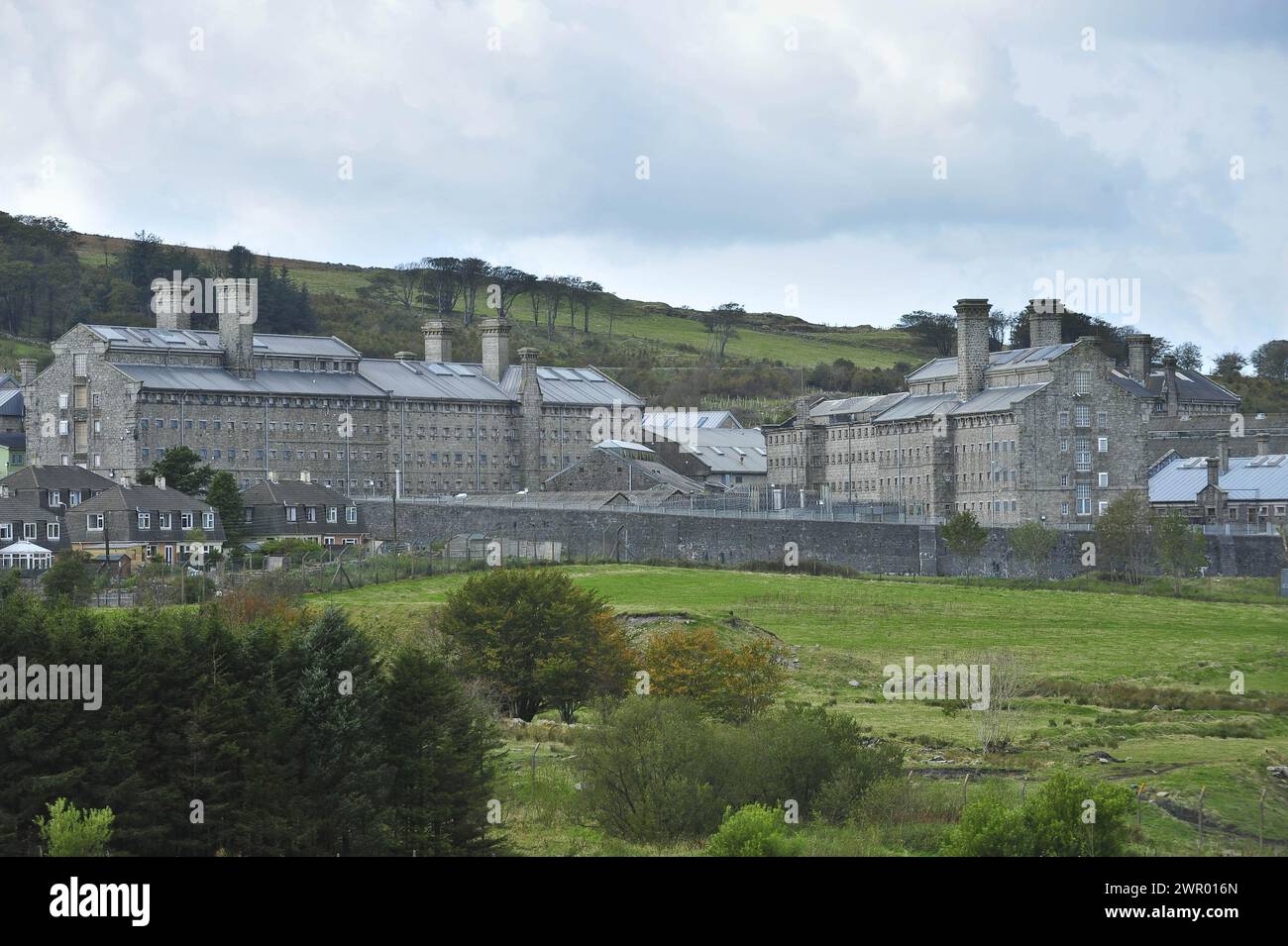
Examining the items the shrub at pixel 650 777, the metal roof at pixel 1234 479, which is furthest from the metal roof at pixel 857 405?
the shrub at pixel 650 777

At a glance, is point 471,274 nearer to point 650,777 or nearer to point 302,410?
point 302,410

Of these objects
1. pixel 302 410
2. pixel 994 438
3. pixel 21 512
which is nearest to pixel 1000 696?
pixel 21 512

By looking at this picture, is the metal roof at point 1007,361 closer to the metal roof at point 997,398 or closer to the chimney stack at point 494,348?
the metal roof at point 997,398

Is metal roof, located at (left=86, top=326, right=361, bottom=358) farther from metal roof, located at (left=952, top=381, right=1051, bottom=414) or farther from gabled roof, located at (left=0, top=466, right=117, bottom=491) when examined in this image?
metal roof, located at (left=952, top=381, right=1051, bottom=414)

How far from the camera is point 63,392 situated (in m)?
107

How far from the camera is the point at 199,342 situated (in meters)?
109

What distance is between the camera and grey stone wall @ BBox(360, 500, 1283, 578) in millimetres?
86125

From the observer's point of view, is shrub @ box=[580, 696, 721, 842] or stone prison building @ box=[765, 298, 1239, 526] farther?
stone prison building @ box=[765, 298, 1239, 526]

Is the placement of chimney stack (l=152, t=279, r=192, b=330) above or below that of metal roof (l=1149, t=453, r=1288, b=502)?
above

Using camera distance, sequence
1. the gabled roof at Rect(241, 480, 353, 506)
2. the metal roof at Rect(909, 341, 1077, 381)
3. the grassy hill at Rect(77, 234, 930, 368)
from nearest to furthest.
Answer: the gabled roof at Rect(241, 480, 353, 506) → the metal roof at Rect(909, 341, 1077, 381) → the grassy hill at Rect(77, 234, 930, 368)

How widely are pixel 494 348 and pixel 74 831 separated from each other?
94.7 meters

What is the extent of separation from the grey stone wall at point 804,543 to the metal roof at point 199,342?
2858 cm

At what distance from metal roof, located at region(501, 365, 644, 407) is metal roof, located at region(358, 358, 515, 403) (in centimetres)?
155

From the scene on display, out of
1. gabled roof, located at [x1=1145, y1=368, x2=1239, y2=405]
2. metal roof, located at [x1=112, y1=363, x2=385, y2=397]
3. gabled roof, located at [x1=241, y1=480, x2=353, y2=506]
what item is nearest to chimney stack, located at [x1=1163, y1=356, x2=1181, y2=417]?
gabled roof, located at [x1=1145, y1=368, x2=1239, y2=405]
